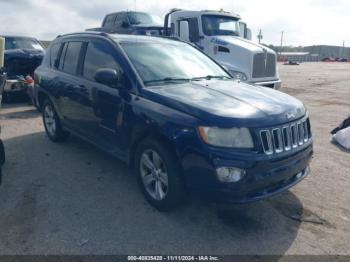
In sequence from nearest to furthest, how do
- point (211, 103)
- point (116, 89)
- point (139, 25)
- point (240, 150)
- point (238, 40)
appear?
point (240, 150) < point (211, 103) < point (116, 89) < point (238, 40) < point (139, 25)

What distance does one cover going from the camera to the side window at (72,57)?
4992 millimetres

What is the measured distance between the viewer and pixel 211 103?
10.8ft

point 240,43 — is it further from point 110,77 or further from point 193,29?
point 110,77

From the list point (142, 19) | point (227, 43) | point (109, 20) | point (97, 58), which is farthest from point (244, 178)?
point (109, 20)

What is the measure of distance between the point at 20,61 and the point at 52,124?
4770 mm

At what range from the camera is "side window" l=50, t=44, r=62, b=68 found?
5661 millimetres

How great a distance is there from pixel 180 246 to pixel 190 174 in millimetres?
681

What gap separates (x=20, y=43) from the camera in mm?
10648

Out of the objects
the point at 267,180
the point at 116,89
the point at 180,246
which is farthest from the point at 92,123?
the point at 267,180

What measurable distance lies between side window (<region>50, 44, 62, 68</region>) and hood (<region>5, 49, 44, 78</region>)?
4322 mm

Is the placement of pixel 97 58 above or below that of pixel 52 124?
above

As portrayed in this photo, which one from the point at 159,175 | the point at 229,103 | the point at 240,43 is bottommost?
the point at 159,175

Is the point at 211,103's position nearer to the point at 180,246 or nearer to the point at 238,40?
the point at 180,246

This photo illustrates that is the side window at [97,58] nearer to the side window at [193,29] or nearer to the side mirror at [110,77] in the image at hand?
the side mirror at [110,77]
